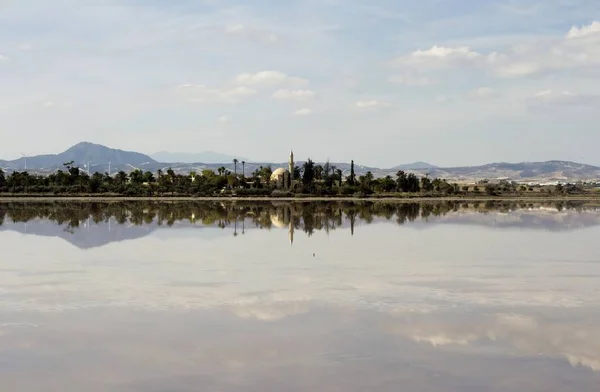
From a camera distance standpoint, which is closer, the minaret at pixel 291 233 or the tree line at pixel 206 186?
the minaret at pixel 291 233

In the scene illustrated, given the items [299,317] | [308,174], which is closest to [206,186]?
[308,174]

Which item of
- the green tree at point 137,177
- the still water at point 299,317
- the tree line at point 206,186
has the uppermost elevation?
the green tree at point 137,177

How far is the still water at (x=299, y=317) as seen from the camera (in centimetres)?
1072

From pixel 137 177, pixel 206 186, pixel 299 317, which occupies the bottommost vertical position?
pixel 299 317

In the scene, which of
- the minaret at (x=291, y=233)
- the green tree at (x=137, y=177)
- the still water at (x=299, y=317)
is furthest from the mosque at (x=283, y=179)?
the still water at (x=299, y=317)

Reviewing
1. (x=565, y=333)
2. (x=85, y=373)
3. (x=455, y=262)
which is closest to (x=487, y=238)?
(x=455, y=262)

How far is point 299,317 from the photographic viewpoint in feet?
48.4

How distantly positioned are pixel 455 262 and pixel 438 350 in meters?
11.8

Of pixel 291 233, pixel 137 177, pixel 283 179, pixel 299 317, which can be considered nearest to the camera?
pixel 299 317

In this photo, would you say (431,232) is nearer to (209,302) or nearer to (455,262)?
(455,262)

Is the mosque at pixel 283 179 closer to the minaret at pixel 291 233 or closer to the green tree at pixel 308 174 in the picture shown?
the green tree at pixel 308 174

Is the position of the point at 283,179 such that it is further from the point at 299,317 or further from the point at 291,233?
the point at 299,317

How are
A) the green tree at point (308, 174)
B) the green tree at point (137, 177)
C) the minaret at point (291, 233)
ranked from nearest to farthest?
the minaret at point (291, 233) < the green tree at point (308, 174) < the green tree at point (137, 177)

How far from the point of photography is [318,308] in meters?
15.6
